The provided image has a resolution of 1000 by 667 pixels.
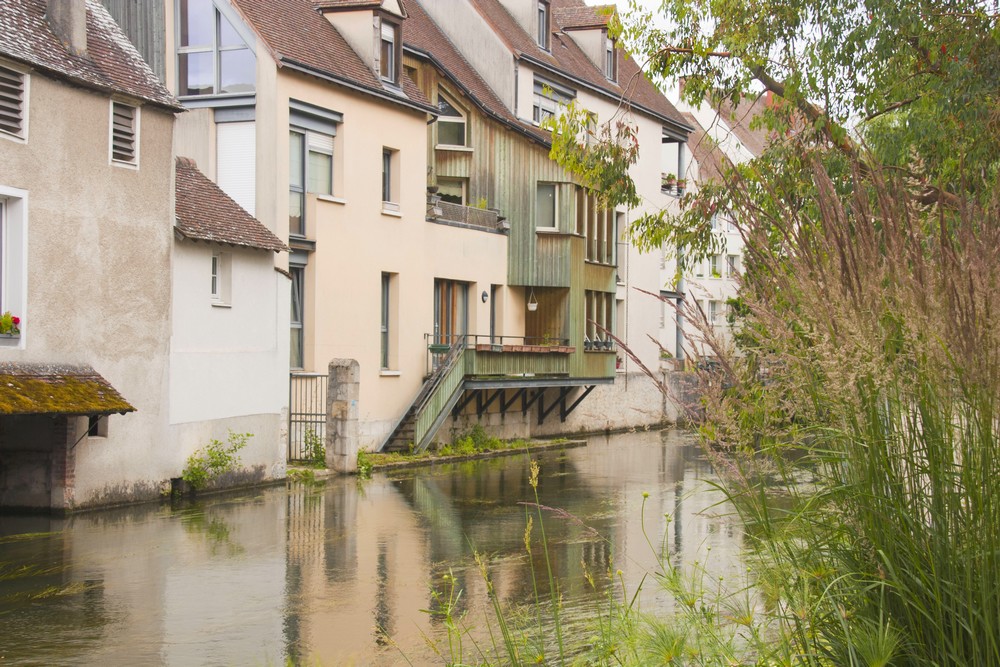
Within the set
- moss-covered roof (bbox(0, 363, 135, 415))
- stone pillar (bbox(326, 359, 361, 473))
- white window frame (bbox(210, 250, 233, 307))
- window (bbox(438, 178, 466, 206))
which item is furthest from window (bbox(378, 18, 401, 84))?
moss-covered roof (bbox(0, 363, 135, 415))

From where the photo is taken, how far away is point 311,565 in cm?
1293

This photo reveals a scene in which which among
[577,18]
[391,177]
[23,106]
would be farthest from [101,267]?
[577,18]

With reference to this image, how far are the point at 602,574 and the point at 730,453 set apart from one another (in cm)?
756

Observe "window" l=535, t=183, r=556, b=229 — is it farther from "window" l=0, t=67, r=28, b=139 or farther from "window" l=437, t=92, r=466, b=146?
"window" l=0, t=67, r=28, b=139

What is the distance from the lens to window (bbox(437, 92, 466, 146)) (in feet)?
103

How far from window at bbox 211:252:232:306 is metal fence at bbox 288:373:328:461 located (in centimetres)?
313

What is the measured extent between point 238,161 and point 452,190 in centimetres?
866

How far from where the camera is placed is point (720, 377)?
14.6ft

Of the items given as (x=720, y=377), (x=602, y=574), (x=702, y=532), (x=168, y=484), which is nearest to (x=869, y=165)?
(x=720, y=377)

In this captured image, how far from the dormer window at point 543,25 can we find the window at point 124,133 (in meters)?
21.0

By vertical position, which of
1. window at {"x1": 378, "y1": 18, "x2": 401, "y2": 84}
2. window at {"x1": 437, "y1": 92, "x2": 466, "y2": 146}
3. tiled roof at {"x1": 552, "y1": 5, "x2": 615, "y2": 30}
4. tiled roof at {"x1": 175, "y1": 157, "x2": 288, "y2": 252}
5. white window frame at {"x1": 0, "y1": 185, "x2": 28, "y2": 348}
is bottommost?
white window frame at {"x1": 0, "y1": 185, "x2": 28, "y2": 348}

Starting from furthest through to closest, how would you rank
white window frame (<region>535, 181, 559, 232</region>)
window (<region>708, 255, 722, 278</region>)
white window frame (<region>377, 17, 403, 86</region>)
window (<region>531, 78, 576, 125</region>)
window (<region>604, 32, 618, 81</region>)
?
window (<region>604, 32, 618, 81</region>), window (<region>531, 78, 576, 125</region>), white window frame (<region>535, 181, 559, 232</region>), white window frame (<region>377, 17, 403, 86</region>), window (<region>708, 255, 722, 278</region>)

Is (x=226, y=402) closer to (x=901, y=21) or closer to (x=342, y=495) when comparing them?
(x=342, y=495)

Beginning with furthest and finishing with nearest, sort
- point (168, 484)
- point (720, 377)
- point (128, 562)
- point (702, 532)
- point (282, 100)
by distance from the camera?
1. point (282, 100)
2. point (168, 484)
3. point (702, 532)
4. point (128, 562)
5. point (720, 377)
